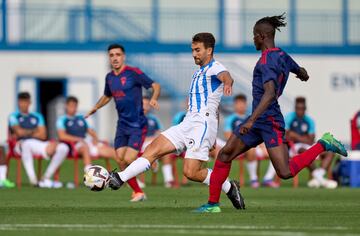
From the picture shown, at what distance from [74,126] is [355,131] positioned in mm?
5306

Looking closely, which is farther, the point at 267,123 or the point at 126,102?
the point at 126,102

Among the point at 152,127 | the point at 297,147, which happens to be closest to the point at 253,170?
the point at 297,147

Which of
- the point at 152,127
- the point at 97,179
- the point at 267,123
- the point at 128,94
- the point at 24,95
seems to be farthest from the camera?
the point at 152,127

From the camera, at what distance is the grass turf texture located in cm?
1030

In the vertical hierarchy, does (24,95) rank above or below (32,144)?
above

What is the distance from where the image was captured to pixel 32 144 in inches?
867

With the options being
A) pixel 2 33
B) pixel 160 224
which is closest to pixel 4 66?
pixel 2 33

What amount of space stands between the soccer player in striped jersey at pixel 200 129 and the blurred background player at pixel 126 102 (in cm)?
329

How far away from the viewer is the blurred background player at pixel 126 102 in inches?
650

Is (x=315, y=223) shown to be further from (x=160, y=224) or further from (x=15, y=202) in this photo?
(x=15, y=202)

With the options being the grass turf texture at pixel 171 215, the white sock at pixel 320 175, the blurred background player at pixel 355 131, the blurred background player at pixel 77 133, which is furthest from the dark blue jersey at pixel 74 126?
the blurred background player at pixel 355 131

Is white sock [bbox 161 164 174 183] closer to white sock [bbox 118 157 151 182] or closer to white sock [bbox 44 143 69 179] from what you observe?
white sock [bbox 44 143 69 179]

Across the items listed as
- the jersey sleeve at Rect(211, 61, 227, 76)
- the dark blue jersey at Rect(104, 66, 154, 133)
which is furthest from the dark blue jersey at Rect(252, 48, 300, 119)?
the dark blue jersey at Rect(104, 66, 154, 133)

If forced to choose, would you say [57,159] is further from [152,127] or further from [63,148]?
[152,127]
